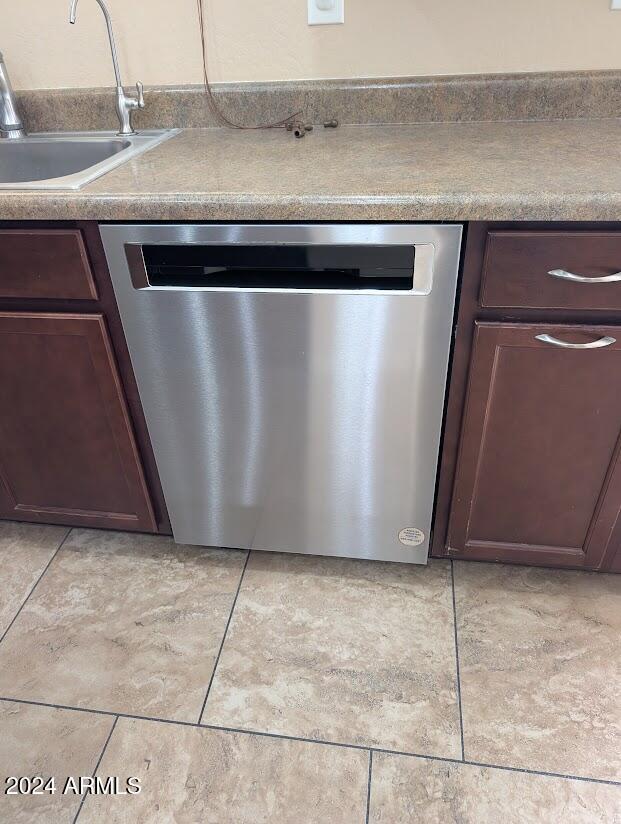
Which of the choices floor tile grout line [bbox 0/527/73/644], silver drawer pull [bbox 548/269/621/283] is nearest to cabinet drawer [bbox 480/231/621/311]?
silver drawer pull [bbox 548/269/621/283]

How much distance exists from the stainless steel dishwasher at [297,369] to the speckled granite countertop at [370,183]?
0.04 m

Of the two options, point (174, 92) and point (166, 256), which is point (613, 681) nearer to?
point (166, 256)

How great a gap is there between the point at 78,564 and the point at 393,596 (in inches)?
33.0

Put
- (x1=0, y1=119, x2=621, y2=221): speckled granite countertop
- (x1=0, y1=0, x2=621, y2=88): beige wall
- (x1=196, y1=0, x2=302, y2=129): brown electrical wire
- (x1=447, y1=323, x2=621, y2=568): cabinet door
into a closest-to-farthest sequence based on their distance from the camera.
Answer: (x1=0, y1=119, x2=621, y2=221): speckled granite countertop → (x1=447, y1=323, x2=621, y2=568): cabinet door → (x1=0, y1=0, x2=621, y2=88): beige wall → (x1=196, y1=0, x2=302, y2=129): brown electrical wire

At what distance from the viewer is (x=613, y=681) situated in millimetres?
1209

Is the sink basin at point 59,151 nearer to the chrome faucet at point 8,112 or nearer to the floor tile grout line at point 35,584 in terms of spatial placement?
the chrome faucet at point 8,112

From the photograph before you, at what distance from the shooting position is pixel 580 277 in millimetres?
949

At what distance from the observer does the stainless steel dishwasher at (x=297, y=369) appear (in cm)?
100

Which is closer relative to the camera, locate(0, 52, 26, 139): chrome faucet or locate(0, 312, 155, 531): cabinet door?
Result: locate(0, 312, 155, 531): cabinet door

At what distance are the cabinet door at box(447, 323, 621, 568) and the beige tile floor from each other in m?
0.18

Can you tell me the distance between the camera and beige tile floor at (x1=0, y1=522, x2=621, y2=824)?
3.48 feet

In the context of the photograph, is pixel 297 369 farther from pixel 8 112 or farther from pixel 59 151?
pixel 8 112

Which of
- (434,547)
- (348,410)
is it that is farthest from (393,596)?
(348,410)

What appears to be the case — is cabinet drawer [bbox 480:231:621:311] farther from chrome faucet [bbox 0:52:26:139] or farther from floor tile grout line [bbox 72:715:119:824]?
chrome faucet [bbox 0:52:26:139]
